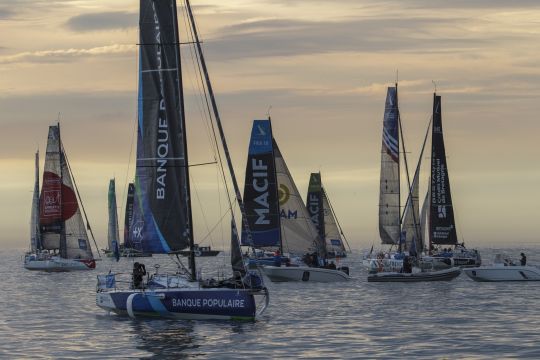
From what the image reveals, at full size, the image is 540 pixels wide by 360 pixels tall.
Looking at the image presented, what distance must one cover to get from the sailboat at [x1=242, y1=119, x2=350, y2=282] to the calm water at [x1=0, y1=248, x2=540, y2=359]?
4364 millimetres

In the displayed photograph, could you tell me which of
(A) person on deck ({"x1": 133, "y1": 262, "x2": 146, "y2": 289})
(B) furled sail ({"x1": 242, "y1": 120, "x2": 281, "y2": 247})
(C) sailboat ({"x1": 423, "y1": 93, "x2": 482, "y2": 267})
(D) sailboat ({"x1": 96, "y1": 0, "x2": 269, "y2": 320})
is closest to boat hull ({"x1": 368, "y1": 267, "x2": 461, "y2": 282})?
(B) furled sail ({"x1": 242, "y1": 120, "x2": 281, "y2": 247})

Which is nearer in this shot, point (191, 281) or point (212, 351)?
point (212, 351)

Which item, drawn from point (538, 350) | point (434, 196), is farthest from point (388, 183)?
point (538, 350)

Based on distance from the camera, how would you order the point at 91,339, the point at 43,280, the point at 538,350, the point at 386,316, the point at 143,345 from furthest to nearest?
the point at 43,280 < the point at 386,316 < the point at 91,339 < the point at 143,345 < the point at 538,350

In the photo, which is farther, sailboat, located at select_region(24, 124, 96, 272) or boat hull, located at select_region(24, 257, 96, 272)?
boat hull, located at select_region(24, 257, 96, 272)

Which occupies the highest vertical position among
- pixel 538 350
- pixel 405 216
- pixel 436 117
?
pixel 436 117

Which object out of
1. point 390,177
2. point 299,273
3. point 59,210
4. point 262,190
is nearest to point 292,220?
point 262,190

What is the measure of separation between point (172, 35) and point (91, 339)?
12.4 m

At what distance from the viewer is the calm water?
38.0 m

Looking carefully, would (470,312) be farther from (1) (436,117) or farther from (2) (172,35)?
(1) (436,117)

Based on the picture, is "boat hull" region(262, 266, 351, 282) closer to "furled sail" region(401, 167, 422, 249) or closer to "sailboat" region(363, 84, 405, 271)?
"sailboat" region(363, 84, 405, 271)

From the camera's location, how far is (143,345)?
3975 cm

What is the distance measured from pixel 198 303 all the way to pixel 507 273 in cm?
3692

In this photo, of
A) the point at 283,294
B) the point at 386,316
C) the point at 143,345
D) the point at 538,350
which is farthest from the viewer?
the point at 283,294
